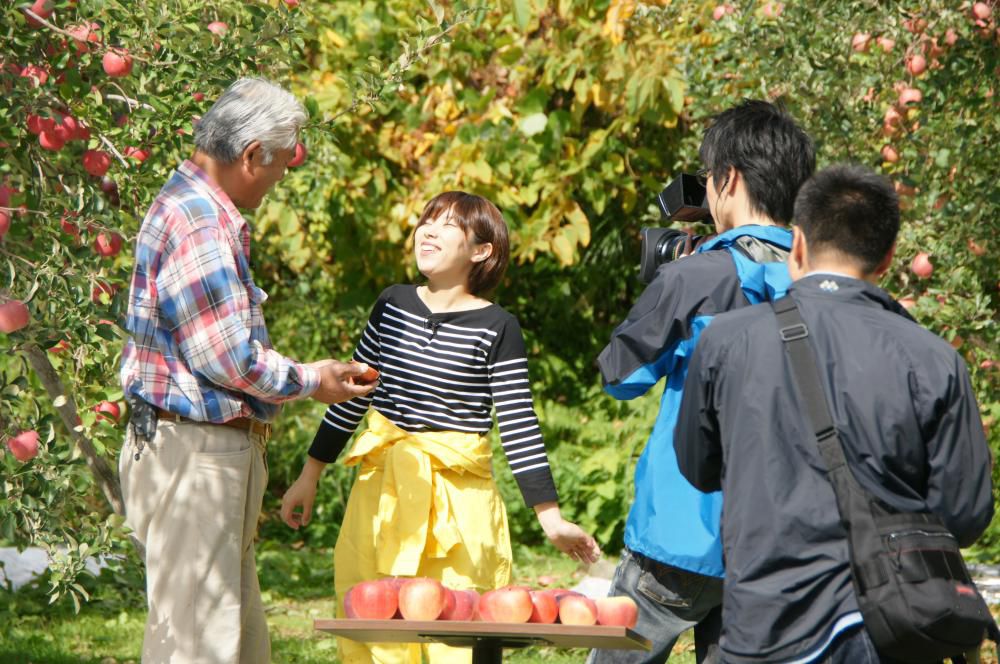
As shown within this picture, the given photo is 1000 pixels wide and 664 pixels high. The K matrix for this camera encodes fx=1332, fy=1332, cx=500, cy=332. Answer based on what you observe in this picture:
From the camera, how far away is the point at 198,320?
2789 mm

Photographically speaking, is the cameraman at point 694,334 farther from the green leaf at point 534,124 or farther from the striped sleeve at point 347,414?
the green leaf at point 534,124

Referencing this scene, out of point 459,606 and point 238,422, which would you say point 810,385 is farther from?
point 238,422

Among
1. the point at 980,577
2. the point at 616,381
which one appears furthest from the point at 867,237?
the point at 980,577

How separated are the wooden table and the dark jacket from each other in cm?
28

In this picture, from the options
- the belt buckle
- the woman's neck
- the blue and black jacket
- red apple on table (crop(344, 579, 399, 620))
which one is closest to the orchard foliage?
the belt buckle

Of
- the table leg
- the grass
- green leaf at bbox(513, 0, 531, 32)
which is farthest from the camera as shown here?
green leaf at bbox(513, 0, 531, 32)

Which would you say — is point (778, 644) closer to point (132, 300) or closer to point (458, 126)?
point (132, 300)

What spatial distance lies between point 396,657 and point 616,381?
1.02 metres

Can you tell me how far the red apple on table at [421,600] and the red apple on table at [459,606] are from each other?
3 centimetres

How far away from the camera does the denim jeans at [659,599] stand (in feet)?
8.91

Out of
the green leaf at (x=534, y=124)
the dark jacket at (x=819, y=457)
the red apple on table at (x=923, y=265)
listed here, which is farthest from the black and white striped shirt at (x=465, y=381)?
the green leaf at (x=534, y=124)

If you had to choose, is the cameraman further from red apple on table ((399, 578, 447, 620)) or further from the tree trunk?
the tree trunk

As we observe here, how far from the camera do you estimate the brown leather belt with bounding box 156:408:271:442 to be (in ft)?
9.46

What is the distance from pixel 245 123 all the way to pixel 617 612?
1314mm
